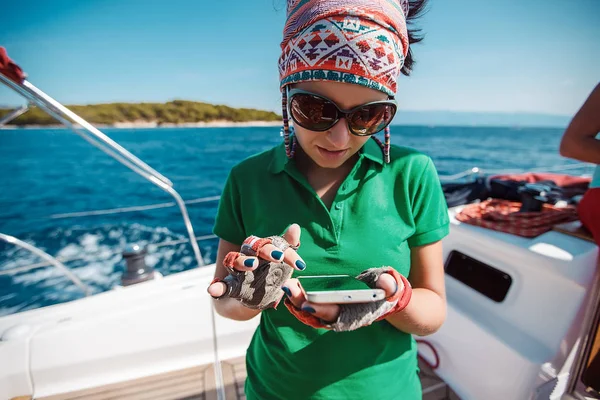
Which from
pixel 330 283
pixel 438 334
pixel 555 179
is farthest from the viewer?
pixel 555 179

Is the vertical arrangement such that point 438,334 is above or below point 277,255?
below

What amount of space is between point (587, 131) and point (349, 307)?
1501 mm

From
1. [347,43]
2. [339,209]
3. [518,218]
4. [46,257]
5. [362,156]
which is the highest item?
[347,43]

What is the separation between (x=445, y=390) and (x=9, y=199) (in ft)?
55.7

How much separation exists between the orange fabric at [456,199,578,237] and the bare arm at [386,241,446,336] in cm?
126

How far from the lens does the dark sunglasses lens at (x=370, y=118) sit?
0.72 metres

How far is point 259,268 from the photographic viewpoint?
61 centimetres

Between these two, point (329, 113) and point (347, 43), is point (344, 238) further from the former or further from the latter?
point (347, 43)

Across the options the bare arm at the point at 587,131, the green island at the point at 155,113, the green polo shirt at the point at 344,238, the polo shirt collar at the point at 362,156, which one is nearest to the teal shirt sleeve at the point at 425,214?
the green polo shirt at the point at 344,238

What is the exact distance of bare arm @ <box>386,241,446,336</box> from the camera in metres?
0.78

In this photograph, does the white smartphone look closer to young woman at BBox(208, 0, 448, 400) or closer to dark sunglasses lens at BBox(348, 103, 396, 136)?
young woman at BBox(208, 0, 448, 400)

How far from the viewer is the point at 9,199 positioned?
1280 cm

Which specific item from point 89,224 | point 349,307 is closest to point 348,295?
point 349,307

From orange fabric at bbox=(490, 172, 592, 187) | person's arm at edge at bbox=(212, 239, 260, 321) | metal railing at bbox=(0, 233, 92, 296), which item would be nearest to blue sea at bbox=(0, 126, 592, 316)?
metal railing at bbox=(0, 233, 92, 296)
